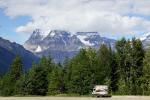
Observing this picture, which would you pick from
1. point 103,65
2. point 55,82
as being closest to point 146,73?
point 103,65

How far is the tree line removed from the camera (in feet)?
422

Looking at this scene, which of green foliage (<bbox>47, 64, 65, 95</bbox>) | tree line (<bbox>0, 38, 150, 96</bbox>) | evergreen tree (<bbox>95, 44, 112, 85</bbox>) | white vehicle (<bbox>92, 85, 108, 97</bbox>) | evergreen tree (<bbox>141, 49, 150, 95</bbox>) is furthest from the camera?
green foliage (<bbox>47, 64, 65, 95</bbox>)

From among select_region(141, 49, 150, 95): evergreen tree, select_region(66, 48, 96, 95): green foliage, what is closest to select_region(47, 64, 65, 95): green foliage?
select_region(66, 48, 96, 95): green foliage

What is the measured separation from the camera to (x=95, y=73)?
5221 inches

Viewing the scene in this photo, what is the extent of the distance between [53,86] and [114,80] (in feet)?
66.4

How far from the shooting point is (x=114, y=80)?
140750mm

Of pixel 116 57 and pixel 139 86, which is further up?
pixel 116 57

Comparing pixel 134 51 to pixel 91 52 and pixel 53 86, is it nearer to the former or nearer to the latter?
pixel 91 52

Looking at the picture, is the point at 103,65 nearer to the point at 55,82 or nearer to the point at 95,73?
the point at 95,73

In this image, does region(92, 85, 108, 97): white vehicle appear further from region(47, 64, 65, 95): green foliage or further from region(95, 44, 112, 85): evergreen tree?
region(47, 64, 65, 95): green foliage

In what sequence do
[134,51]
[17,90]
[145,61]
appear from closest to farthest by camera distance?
[145,61], [134,51], [17,90]

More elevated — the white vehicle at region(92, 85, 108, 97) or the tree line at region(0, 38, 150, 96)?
the tree line at region(0, 38, 150, 96)

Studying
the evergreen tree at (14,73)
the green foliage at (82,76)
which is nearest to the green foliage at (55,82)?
the green foliage at (82,76)

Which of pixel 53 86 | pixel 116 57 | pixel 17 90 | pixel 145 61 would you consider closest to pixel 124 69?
pixel 116 57
